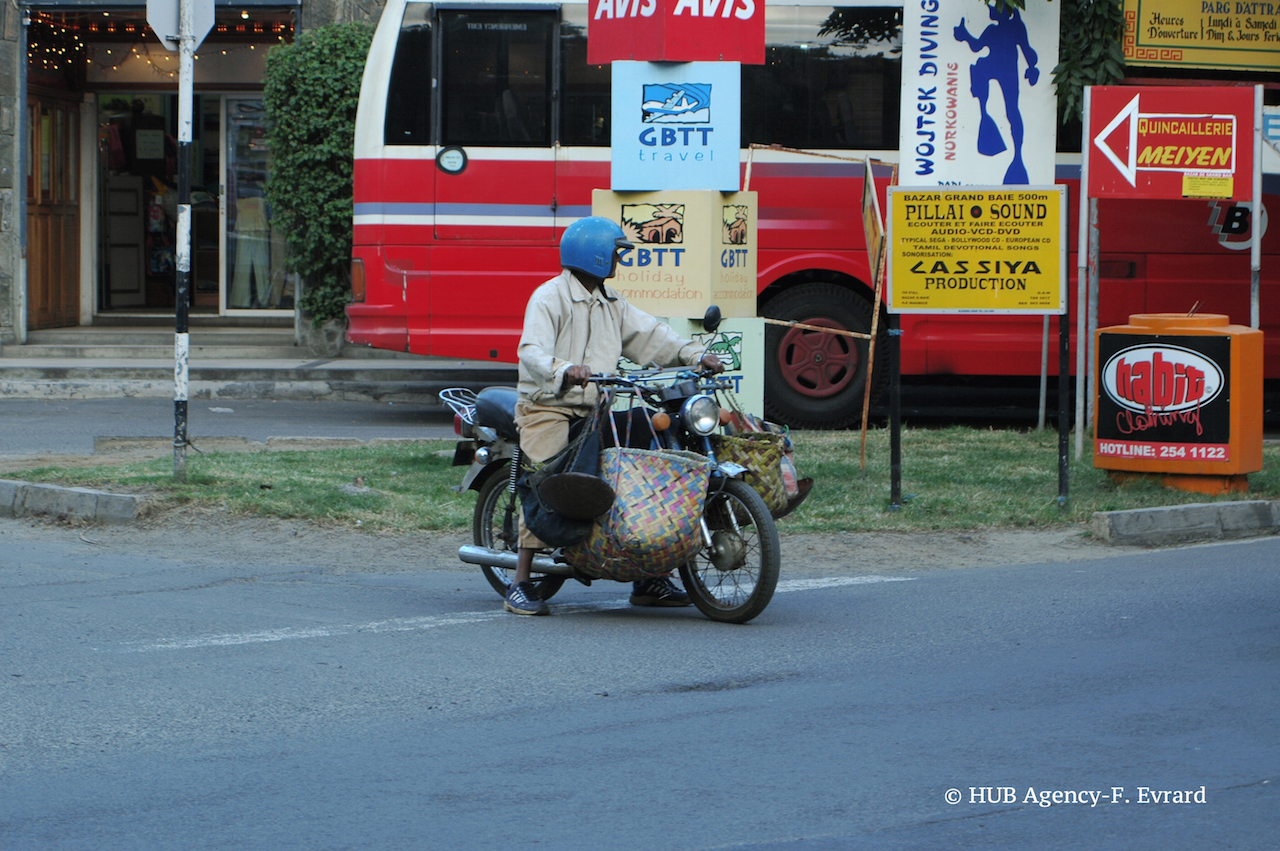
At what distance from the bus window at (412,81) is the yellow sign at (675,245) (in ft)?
12.6

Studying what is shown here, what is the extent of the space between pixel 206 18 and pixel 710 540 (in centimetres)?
492

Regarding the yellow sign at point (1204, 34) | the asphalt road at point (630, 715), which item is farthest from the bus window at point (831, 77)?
the asphalt road at point (630, 715)

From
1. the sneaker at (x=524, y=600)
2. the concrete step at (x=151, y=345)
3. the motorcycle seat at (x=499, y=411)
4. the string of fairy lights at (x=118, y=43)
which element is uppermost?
the string of fairy lights at (x=118, y=43)

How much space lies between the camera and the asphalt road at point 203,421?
12.2 metres

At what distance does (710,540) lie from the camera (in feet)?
21.1

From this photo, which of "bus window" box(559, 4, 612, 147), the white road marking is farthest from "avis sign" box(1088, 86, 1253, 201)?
the white road marking

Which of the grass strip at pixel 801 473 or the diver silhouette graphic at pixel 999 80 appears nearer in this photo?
the grass strip at pixel 801 473

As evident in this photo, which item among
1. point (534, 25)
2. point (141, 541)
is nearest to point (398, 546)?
point (141, 541)

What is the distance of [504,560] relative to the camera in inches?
269

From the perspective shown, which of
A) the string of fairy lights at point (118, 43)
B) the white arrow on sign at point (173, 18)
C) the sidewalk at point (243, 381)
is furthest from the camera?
the string of fairy lights at point (118, 43)

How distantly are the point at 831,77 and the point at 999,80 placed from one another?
2713 mm

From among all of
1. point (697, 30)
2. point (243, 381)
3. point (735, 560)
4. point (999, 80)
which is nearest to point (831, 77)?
point (999, 80)

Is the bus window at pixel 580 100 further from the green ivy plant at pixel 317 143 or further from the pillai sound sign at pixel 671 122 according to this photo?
the green ivy plant at pixel 317 143

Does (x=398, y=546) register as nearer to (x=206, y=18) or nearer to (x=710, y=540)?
(x=710, y=540)
